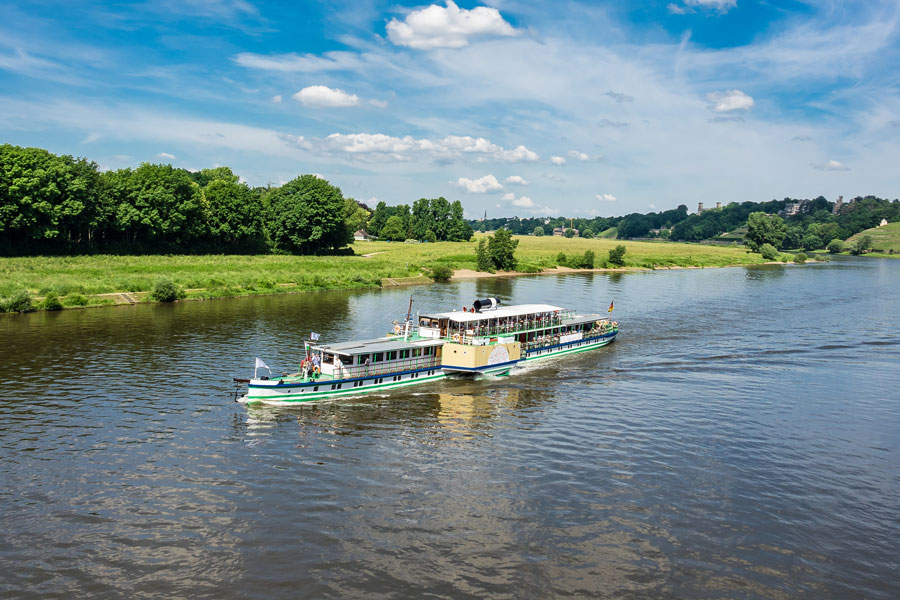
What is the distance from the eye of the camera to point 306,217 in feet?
473

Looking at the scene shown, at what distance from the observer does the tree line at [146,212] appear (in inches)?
3868

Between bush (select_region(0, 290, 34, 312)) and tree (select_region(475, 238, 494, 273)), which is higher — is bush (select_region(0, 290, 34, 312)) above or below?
below

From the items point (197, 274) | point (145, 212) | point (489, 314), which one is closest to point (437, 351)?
point (489, 314)

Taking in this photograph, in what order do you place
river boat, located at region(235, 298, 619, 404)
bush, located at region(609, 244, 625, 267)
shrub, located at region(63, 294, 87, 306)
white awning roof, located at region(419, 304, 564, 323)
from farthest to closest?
bush, located at region(609, 244, 625, 267), shrub, located at region(63, 294, 87, 306), white awning roof, located at region(419, 304, 564, 323), river boat, located at region(235, 298, 619, 404)

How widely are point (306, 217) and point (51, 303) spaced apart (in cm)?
7222

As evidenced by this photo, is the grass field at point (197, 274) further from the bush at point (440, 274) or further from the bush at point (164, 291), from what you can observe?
the bush at point (440, 274)

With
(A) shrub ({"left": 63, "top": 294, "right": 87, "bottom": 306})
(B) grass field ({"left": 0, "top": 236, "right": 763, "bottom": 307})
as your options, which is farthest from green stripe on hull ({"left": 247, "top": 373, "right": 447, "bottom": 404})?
(B) grass field ({"left": 0, "top": 236, "right": 763, "bottom": 307})

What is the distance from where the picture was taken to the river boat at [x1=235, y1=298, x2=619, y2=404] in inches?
1758

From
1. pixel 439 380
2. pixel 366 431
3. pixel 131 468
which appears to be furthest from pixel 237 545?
pixel 439 380

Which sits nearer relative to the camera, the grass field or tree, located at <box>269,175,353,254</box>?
the grass field

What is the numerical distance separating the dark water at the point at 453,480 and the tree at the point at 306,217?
85713 millimetres

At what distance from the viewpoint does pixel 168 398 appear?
4350 centimetres

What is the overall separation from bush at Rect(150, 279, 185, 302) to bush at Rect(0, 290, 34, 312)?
601 inches

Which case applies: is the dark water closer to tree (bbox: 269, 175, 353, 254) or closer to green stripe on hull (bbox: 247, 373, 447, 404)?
green stripe on hull (bbox: 247, 373, 447, 404)
